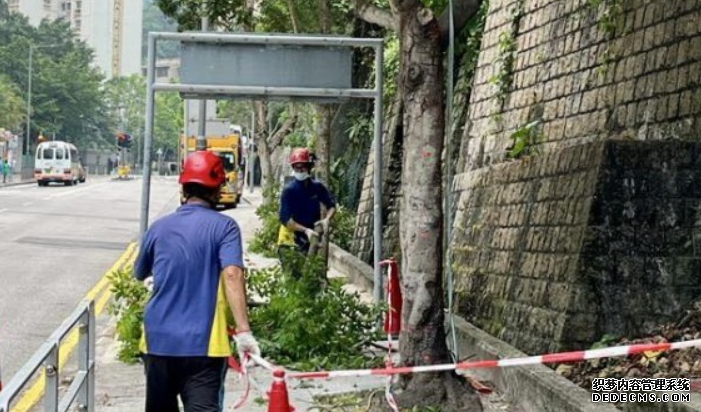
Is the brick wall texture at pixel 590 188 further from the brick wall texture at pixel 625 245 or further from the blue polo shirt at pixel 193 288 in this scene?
the blue polo shirt at pixel 193 288

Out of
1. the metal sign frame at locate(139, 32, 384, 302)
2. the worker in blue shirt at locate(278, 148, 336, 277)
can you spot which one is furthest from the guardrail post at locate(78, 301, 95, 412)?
the worker in blue shirt at locate(278, 148, 336, 277)

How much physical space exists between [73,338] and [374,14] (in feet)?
16.7

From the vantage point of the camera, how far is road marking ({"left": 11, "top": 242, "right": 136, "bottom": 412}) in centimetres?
589

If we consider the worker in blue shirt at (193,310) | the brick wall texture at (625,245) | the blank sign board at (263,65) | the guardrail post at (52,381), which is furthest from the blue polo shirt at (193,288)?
the blank sign board at (263,65)

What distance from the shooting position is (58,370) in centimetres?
471

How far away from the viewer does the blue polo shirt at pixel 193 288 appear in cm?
468

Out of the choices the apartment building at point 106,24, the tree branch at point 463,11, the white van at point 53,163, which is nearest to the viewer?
the tree branch at point 463,11

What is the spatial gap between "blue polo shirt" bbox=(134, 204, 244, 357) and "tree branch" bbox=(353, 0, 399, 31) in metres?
6.16

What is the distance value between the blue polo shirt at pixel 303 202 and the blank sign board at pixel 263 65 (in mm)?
1327

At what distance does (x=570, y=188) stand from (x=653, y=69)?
1.26 m

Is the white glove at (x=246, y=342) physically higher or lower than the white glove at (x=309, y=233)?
lower

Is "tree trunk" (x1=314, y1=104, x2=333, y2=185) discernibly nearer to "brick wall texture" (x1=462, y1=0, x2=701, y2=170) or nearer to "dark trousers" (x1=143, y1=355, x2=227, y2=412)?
"brick wall texture" (x1=462, y1=0, x2=701, y2=170)

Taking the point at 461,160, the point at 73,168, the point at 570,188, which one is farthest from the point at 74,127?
the point at 570,188

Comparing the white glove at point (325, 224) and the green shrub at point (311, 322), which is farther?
the white glove at point (325, 224)
